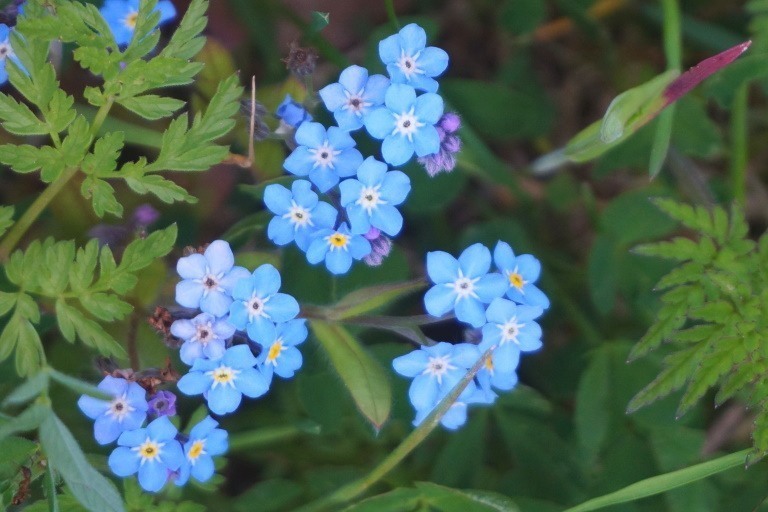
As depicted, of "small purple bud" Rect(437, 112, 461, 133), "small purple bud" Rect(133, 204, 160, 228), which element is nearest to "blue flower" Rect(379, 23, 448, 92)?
"small purple bud" Rect(437, 112, 461, 133)

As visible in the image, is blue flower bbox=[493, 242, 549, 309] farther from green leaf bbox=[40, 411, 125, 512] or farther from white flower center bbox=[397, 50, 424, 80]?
green leaf bbox=[40, 411, 125, 512]

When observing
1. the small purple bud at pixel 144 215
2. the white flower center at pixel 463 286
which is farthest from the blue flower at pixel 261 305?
the small purple bud at pixel 144 215

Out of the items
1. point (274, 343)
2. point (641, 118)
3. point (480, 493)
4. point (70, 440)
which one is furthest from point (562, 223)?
point (70, 440)

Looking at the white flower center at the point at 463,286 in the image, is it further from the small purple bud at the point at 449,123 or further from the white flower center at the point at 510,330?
the small purple bud at the point at 449,123

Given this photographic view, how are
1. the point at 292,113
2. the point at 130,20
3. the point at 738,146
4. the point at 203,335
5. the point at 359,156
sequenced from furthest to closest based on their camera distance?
the point at 738,146
the point at 130,20
the point at 292,113
the point at 359,156
the point at 203,335

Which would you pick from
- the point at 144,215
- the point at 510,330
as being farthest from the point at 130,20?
the point at 510,330

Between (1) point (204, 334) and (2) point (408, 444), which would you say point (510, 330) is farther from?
(1) point (204, 334)
